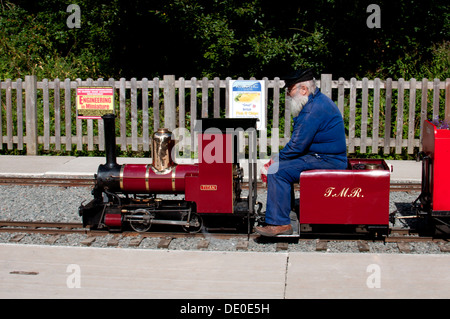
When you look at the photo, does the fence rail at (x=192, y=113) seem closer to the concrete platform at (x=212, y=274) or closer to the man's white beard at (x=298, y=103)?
the man's white beard at (x=298, y=103)

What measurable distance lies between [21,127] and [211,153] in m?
7.49

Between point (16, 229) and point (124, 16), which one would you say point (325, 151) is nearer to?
point (16, 229)

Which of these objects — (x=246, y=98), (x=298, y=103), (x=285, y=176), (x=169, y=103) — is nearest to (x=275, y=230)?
(x=285, y=176)

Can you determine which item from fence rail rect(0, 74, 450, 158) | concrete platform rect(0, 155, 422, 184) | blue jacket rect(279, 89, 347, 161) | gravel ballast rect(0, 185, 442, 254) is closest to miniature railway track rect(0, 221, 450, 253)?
gravel ballast rect(0, 185, 442, 254)

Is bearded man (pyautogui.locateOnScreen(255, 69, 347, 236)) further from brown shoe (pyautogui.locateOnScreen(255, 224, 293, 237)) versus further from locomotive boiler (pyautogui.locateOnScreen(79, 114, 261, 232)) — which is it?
locomotive boiler (pyautogui.locateOnScreen(79, 114, 261, 232))

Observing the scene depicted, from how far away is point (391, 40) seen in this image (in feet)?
50.4

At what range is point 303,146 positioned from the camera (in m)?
6.69

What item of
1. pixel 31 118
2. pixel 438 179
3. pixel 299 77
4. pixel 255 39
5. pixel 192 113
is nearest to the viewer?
pixel 299 77

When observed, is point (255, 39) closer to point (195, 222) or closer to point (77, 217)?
point (77, 217)

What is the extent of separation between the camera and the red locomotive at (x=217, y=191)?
6754mm

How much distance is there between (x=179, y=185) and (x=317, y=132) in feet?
5.59

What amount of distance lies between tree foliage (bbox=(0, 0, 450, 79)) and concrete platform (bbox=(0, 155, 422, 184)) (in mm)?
3764
